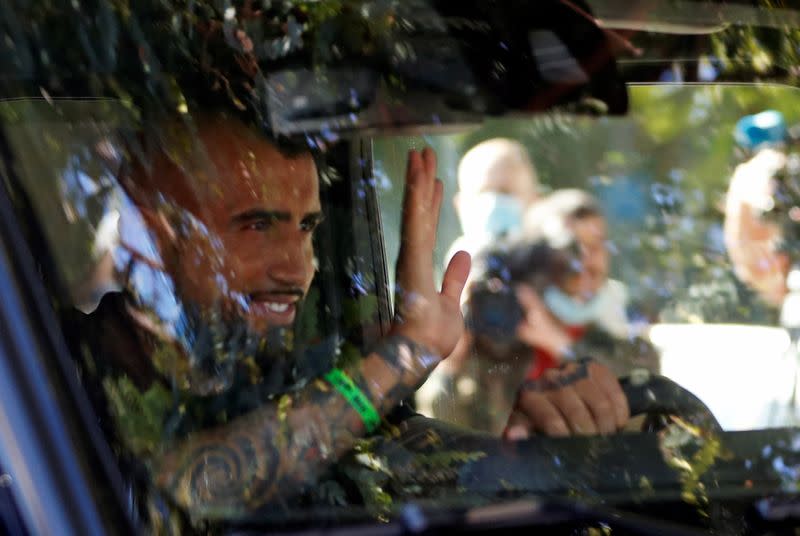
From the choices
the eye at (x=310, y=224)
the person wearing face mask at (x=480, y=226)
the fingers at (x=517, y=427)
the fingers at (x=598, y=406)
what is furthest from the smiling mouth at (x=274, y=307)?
the fingers at (x=598, y=406)

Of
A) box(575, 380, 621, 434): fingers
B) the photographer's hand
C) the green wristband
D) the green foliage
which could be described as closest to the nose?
the green wristband

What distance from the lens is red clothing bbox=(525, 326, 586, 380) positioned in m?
1.77

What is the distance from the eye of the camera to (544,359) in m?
1.79

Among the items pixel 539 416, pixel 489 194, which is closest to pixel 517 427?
pixel 539 416

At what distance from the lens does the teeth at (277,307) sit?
5.39 ft

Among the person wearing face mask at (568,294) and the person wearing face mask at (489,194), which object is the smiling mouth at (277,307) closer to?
the person wearing face mask at (489,194)

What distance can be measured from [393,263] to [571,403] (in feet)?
1.19

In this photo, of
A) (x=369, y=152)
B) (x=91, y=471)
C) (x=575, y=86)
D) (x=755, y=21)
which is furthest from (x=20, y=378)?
(x=755, y=21)

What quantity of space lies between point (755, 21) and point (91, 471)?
153 cm

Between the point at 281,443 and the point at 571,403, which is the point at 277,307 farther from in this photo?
the point at 571,403

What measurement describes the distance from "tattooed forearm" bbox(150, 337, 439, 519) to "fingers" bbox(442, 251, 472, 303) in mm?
107

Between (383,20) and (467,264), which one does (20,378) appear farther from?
(383,20)

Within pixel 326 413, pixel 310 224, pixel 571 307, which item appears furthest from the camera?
pixel 571 307

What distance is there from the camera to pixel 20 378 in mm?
1258
